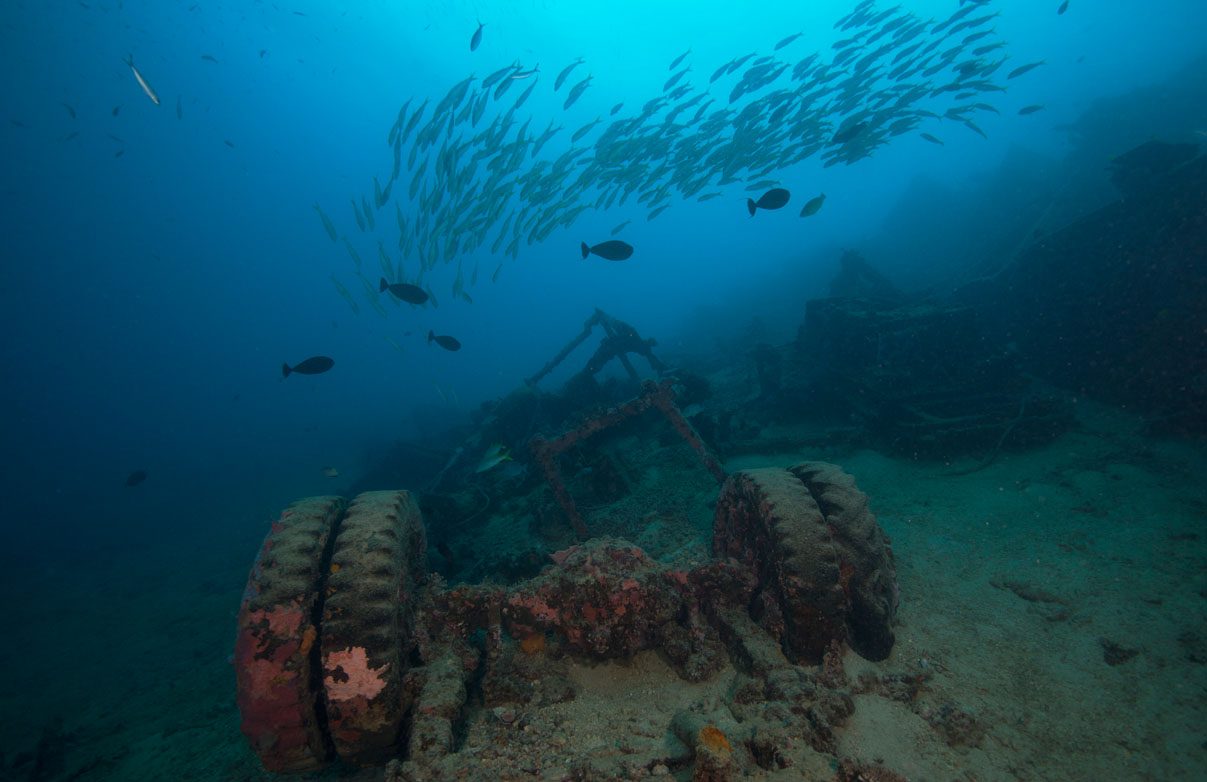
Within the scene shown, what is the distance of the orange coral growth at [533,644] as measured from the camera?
10.4 ft

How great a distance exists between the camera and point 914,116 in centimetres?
1579

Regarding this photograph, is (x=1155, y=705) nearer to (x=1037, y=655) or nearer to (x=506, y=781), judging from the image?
(x=1037, y=655)

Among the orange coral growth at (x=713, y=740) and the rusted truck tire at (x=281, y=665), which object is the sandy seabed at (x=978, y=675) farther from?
the rusted truck tire at (x=281, y=665)

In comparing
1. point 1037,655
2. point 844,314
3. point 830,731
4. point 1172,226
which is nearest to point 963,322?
point 844,314

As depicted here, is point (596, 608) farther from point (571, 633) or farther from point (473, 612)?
point (473, 612)

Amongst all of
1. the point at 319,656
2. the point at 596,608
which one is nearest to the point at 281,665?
the point at 319,656

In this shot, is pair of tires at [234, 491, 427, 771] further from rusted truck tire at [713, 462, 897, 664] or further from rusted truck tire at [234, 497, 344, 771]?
rusted truck tire at [713, 462, 897, 664]

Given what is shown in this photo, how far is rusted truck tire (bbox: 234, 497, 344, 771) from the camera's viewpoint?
2.32m

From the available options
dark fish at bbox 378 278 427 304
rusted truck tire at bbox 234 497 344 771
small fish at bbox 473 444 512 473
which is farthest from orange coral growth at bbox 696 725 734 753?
dark fish at bbox 378 278 427 304

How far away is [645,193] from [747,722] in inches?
745

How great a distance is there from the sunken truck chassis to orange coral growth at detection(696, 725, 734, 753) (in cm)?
1

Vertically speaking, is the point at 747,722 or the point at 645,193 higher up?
the point at 645,193

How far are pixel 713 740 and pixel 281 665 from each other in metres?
2.14

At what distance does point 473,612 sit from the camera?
10.2 feet
